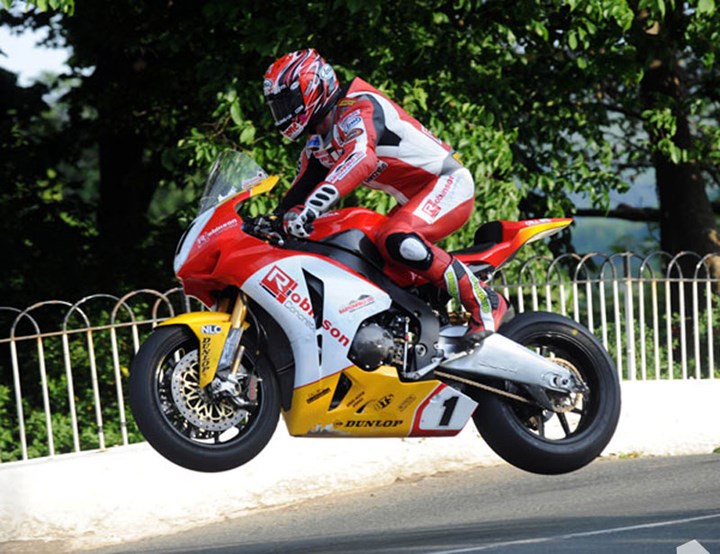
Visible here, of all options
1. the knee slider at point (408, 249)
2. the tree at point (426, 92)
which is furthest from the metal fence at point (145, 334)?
the knee slider at point (408, 249)

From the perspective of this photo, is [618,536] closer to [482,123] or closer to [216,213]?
[216,213]

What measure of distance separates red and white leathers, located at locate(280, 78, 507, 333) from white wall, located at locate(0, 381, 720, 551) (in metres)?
3.42

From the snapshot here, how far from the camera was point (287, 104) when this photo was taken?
567 cm

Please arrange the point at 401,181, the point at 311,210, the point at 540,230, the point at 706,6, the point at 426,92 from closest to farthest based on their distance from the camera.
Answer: the point at 311,210
the point at 401,181
the point at 540,230
the point at 706,6
the point at 426,92

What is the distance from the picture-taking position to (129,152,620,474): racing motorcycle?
5598 millimetres

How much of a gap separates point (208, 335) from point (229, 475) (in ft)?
12.8

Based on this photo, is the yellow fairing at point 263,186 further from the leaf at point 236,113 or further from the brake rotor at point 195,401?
the leaf at point 236,113

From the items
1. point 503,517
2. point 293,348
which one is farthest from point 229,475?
point 293,348

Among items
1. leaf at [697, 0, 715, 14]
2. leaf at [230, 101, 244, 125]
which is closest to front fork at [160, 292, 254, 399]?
leaf at [230, 101, 244, 125]

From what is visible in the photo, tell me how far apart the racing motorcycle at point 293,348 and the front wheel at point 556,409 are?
0.62 feet

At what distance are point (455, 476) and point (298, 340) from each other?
185 inches

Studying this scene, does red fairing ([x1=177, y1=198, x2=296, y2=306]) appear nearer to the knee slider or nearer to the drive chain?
the knee slider

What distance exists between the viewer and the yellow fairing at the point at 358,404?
5.70m

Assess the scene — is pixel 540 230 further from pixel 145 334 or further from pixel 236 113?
pixel 145 334
